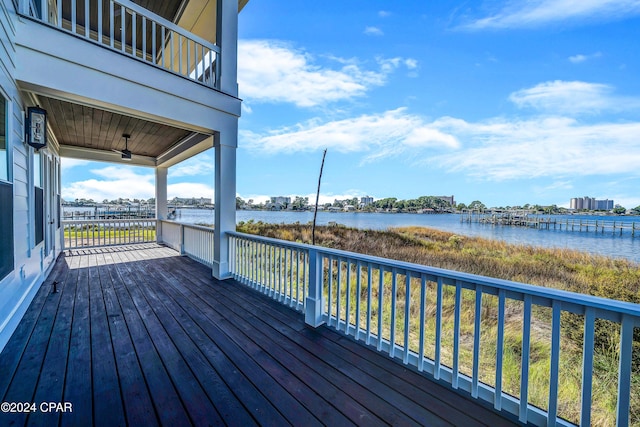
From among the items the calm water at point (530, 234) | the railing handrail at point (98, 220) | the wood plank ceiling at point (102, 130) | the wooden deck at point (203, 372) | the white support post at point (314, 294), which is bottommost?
the calm water at point (530, 234)

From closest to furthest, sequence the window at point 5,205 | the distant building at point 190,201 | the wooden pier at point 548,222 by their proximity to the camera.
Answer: the window at point 5,205
the distant building at point 190,201
the wooden pier at point 548,222

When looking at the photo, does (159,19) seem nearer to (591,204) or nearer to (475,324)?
(475,324)

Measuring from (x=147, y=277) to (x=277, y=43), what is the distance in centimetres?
726

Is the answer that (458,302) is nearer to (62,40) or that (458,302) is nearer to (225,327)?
(225,327)

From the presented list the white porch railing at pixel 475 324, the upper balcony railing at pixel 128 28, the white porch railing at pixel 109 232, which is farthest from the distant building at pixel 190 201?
the white porch railing at pixel 475 324

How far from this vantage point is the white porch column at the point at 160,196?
778 cm

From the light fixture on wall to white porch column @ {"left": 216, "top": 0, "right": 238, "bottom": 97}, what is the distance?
7.68 feet

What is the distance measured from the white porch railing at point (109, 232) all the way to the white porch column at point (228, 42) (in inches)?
228

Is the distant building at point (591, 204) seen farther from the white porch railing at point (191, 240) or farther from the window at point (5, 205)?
the window at point (5, 205)

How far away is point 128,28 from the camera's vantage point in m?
5.55

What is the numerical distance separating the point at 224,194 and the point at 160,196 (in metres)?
4.90

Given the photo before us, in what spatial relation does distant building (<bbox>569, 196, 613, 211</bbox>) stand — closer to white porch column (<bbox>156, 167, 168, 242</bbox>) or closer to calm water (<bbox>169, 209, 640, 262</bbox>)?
calm water (<bbox>169, 209, 640, 262</bbox>)

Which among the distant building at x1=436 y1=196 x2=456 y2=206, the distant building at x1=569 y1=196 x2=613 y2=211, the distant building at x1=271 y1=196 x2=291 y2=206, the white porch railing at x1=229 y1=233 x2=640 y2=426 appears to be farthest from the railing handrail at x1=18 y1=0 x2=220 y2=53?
the distant building at x1=569 y1=196 x2=613 y2=211

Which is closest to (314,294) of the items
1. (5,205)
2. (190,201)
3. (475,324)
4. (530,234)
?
(475,324)
